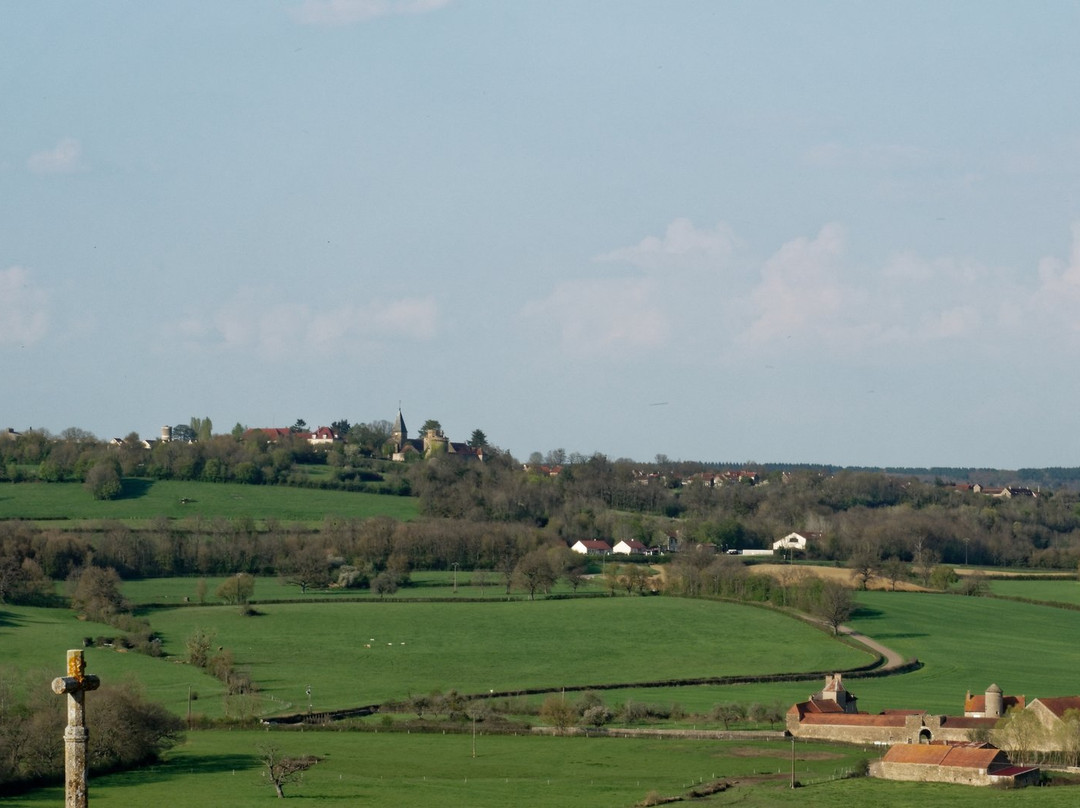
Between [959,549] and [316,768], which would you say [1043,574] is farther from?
[316,768]

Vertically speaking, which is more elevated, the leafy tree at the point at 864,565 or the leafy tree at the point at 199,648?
the leafy tree at the point at 864,565

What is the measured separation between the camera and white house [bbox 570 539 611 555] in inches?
6220

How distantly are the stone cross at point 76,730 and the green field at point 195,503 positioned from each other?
422 feet

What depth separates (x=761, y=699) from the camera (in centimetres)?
8262

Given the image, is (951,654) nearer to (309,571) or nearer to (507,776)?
(507,776)

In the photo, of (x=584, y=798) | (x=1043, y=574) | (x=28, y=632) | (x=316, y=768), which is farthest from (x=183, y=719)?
(x=1043, y=574)

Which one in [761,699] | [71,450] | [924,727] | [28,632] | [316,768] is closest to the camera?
[316,768]

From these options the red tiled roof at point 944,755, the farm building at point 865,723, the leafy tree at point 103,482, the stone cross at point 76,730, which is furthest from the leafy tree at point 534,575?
the stone cross at point 76,730

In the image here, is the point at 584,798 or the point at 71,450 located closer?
the point at 584,798

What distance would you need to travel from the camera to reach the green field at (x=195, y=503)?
→ 482 feet

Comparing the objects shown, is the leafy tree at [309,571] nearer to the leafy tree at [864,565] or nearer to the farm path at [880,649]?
the farm path at [880,649]

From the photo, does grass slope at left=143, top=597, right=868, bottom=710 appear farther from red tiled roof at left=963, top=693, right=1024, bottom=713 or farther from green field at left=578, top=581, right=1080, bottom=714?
red tiled roof at left=963, top=693, right=1024, bottom=713

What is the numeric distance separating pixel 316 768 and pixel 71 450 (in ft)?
384

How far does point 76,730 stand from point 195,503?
144 m
